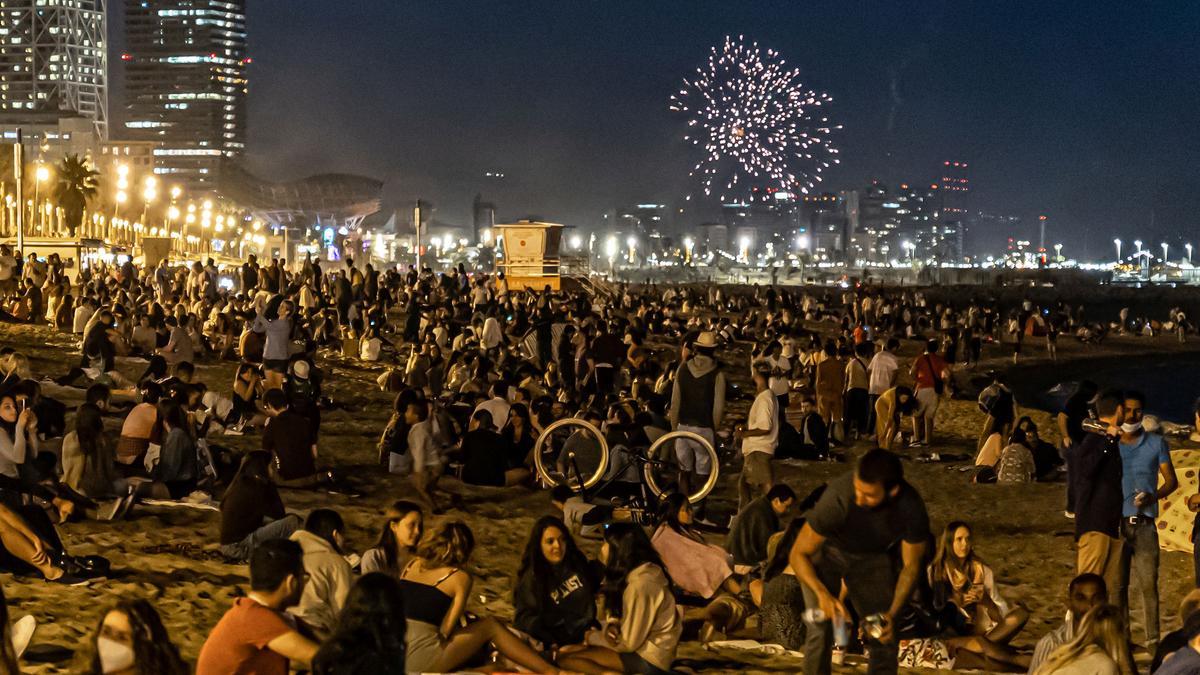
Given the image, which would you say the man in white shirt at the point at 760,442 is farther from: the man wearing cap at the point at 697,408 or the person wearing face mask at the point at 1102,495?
the person wearing face mask at the point at 1102,495

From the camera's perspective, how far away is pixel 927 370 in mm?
18188

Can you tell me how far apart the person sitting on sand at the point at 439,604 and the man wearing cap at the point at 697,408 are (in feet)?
16.5

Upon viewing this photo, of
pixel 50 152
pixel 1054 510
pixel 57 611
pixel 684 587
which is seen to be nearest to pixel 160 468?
pixel 57 611

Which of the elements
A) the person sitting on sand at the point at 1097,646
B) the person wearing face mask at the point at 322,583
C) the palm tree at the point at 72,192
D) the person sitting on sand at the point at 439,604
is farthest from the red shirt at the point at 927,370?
the palm tree at the point at 72,192

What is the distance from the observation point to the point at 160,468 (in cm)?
1116

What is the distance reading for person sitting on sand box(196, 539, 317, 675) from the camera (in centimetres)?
513

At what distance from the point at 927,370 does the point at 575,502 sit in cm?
828

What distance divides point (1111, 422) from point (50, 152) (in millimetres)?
141345

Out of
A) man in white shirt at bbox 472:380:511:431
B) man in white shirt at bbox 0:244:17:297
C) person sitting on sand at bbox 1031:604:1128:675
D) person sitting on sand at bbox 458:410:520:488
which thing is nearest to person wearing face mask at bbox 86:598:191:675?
person sitting on sand at bbox 1031:604:1128:675

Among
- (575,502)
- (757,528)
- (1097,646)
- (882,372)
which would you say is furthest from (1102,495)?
(882,372)

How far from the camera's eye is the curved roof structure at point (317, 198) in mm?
149000

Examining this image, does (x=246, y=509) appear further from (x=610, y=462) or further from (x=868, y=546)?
(x=868, y=546)

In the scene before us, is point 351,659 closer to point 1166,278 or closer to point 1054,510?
point 1054,510

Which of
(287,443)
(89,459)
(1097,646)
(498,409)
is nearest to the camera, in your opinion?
(1097,646)
